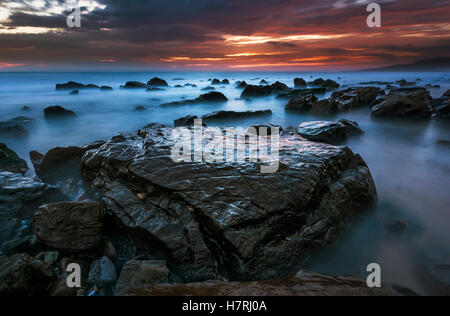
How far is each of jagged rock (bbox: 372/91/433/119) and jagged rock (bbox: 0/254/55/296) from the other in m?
12.8

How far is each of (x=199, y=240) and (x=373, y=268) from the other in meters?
2.26

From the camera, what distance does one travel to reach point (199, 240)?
231cm

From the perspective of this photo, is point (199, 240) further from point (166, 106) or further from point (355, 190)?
point (166, 106)

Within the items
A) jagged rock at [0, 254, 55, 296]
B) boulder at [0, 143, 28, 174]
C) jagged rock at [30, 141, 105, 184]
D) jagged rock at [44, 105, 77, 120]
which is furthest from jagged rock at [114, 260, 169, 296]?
jagged rock at [44, 105, 77, 120]

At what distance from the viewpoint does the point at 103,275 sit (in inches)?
89.0

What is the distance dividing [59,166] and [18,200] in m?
1.70

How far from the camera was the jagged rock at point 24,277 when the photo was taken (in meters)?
1.94

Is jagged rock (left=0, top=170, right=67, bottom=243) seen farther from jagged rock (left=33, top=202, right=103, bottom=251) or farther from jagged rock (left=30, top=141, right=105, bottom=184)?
jagged rock (left=30, top=141, right=105, bottom=184)

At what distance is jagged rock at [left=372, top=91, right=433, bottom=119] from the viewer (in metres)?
9.62

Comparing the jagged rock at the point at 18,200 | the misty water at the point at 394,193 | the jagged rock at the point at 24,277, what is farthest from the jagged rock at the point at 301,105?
the jagged rock at the point at 24,277

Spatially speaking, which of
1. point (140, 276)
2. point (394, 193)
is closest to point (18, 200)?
point (140, 276)

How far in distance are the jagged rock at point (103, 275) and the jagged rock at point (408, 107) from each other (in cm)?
1230
